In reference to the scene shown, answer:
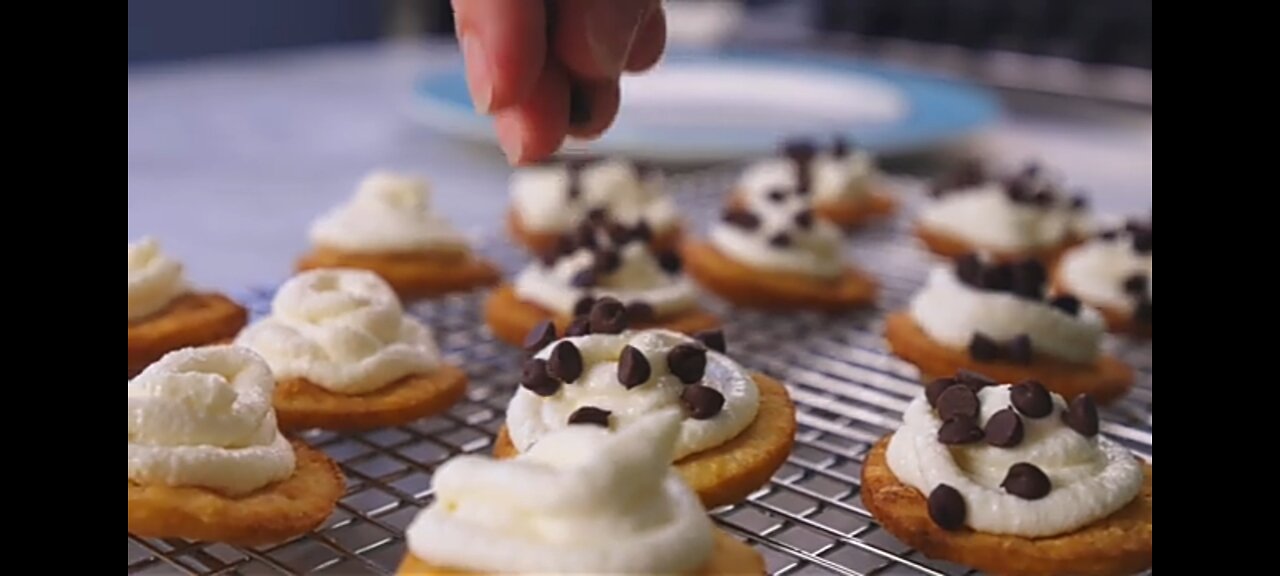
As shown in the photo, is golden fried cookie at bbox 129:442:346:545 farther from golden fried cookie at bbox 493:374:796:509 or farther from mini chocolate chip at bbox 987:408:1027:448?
mini chocolate chip at bbox 987:408:1027:448

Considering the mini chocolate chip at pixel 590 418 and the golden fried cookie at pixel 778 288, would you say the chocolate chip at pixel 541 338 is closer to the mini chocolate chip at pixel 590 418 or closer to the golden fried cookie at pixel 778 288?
the mini chocolate chip at pixel 590 418

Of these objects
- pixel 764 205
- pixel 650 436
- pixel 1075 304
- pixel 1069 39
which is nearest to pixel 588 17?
pixel 650 436

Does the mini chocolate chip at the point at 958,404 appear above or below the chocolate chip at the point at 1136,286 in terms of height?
above

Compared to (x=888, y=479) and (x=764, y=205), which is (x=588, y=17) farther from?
(x=764, y=205)

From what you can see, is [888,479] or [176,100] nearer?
[888,479]

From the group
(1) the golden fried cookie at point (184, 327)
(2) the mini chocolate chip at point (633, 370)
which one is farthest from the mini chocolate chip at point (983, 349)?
(1) the golden fried cookie at point (184, 327)

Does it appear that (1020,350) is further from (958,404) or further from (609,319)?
(609,319)

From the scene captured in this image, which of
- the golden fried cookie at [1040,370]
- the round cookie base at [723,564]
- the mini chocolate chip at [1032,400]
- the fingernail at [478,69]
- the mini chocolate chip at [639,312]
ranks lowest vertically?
the golden fried cookie at [1040,370]
